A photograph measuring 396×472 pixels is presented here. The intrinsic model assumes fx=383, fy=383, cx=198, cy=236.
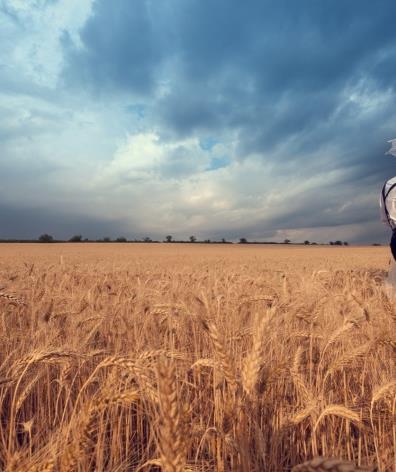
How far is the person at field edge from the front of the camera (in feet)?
16.9

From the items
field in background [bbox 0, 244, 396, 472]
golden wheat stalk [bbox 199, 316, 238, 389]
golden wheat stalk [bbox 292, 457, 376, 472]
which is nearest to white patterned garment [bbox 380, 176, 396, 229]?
field in background [bbox 0, 244, 396, 472]

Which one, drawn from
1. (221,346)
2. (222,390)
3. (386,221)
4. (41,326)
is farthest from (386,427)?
(386,221)

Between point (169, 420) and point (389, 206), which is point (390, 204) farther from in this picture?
point (169, 420)

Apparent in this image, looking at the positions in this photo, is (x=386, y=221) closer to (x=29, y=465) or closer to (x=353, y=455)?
(x=353, y=455)

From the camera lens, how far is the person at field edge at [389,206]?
202 inches

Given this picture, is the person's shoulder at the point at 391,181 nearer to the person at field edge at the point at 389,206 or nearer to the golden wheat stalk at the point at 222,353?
the person at field edge at the point at 389,206

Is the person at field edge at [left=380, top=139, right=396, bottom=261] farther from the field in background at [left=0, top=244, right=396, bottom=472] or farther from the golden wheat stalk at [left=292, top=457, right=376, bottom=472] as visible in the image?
the golden wheat stalk at [left=292, top=457, right=376, bottom=472]

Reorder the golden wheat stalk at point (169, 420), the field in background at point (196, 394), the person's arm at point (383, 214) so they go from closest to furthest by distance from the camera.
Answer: the golden wheat stalk at point (169, 420)
the field in background at point (196, 394)
the person's arm at point (383, 214)

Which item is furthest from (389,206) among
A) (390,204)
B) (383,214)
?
(383,214)

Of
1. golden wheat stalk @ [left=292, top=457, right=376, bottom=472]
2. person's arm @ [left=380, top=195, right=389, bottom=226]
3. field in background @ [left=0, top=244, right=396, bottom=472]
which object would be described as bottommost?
field in background @ [left=0, top=244, right=396, bottom=472]

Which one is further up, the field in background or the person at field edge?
the person at field edge

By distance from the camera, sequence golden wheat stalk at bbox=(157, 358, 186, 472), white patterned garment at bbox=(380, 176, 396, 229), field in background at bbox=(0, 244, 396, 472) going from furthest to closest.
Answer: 1. white patterned garment at bbox=(380, 176, 396, 229)
2. field in background at bbox=(0, 244, 396, 472)
3. golden wheat stalk at bbox=(157, 358, 186, 472)

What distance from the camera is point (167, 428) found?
80cm

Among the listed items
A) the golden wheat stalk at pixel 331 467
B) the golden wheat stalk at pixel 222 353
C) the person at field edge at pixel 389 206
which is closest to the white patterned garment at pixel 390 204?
the person at field edge at pixel 389 206
